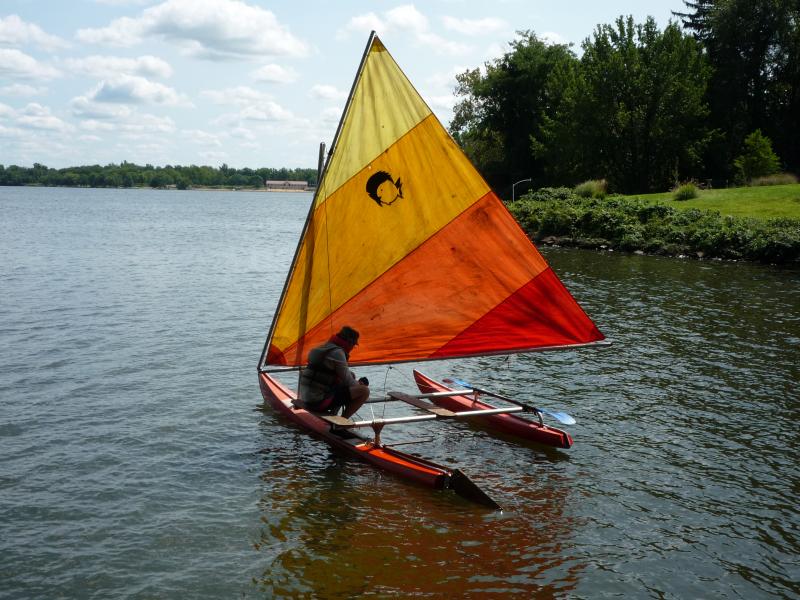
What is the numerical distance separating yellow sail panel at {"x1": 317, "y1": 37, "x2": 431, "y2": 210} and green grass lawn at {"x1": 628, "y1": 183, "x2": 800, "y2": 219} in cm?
4126

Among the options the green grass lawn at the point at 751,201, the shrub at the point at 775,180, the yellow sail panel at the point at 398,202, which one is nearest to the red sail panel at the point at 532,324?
the yellow sail panel at the point at 398,202

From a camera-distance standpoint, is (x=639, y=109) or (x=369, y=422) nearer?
(x=369, y=422)

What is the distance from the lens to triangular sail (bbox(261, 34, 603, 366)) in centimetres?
1559

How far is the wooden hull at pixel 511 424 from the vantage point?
54.7 ft

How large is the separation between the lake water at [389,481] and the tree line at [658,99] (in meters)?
49.0

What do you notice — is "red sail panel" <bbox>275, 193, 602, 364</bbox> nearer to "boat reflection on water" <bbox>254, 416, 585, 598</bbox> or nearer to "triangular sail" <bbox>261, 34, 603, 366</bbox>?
"triangular sail" <bbox>261, 34, 603, 366</bbox>

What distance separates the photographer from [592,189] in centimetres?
7144

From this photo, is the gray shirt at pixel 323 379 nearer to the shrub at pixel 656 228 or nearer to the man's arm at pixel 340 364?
the man's arm at pixel 340 364

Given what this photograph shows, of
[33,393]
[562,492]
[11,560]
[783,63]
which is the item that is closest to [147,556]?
[11,560]

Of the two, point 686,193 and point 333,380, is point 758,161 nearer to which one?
point 686,193

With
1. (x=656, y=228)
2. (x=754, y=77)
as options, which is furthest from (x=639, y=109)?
(x=656, y=228)

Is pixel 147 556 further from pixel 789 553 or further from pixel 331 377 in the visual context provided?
pixel 789 553

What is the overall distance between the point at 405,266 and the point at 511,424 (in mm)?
4432

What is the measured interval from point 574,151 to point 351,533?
71.8m
